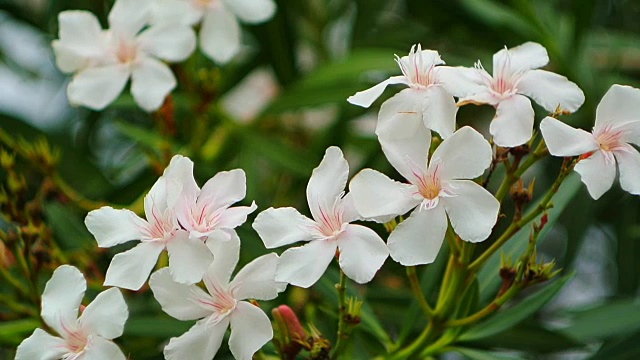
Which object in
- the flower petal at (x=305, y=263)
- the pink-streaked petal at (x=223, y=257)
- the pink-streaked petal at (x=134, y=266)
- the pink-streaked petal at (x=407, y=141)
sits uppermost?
the pink-streaked petal at (x=407, y=141)

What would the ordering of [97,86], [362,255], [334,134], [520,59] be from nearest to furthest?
[362,255] < [520,59] < [97,86] < [334,134]

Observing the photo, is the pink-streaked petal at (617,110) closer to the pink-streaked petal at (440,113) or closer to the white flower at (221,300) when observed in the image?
the pink-streaked petal at (440,113)

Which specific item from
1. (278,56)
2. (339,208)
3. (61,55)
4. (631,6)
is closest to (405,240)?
(339,208)

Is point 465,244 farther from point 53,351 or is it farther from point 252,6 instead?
point 252,6

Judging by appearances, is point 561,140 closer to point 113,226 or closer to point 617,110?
point 617,110

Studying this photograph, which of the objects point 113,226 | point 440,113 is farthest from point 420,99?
point 113,226

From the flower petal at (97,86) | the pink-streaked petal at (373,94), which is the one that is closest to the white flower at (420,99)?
the pink-streaked petal at (373,94)
